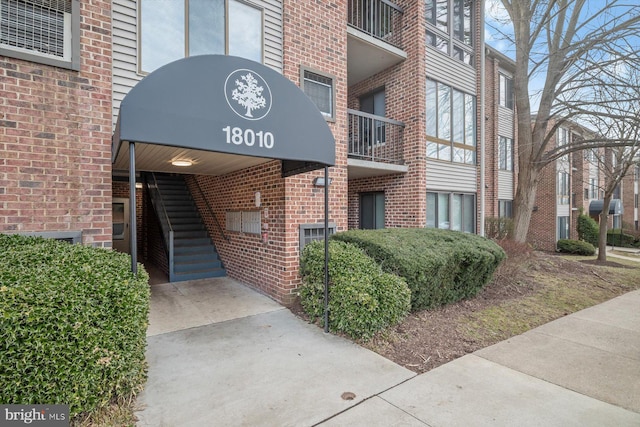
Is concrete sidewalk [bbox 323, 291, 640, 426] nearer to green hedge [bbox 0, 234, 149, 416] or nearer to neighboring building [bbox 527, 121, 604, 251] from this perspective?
green hedge [bbox 0, 234, 149, 416]

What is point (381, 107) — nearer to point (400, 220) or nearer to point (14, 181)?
point (400, 220)

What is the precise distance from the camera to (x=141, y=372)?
9.95 feet

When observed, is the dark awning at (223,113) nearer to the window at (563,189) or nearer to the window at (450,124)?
the window at (450,124)

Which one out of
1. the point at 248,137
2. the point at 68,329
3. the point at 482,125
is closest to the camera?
the point at 68,329

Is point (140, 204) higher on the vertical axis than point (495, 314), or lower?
higher

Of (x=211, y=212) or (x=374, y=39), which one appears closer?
(x=374, y=39)

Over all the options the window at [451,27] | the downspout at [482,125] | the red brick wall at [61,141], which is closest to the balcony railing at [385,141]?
the window at [451,27]

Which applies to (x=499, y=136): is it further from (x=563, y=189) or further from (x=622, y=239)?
(x=622, y=239)

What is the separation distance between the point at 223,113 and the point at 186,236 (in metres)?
5.78

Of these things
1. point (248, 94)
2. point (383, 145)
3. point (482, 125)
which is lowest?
point (248, 94)

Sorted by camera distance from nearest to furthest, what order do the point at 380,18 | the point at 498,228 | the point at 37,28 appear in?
the point at 37,28, the point at 380,18, the point at 498,228

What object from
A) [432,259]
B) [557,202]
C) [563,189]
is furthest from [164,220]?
[563,189]

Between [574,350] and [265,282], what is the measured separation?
4.91 m

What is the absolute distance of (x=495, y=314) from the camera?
559 cm
